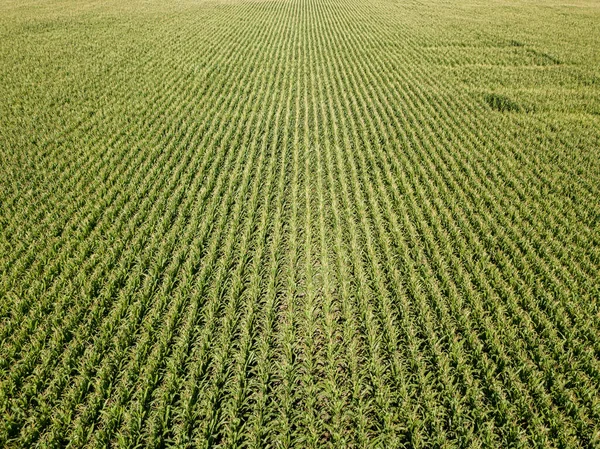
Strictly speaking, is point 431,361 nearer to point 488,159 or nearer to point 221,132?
point 488,159

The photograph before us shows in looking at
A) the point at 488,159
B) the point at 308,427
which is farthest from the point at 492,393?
the point at 488,159

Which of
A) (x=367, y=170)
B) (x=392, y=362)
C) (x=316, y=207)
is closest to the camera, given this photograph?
(x=392, y=362)

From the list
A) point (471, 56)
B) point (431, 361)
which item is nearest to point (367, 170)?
point (431, 361)

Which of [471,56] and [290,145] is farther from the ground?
[471,56]

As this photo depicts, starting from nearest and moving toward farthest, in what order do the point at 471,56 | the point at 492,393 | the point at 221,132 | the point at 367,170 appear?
the point at 492,393
the point at 367,170
the point at 221,132
the point at 471,56

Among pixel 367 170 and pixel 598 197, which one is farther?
pixel 367 170

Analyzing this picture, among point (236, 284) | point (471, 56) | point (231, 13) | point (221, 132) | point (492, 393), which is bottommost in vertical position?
point (492, 393)
